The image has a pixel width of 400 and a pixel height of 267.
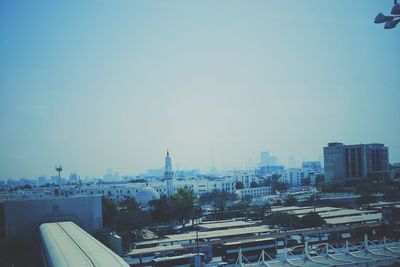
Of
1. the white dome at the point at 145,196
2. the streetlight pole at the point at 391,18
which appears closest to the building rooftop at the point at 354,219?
the streetlight pole at the point at 391,18

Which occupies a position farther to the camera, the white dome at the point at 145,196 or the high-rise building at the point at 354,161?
the high-rise building at the point at 354,161

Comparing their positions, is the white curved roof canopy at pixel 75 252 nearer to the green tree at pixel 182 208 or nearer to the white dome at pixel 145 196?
the green tree at pixel 182 208

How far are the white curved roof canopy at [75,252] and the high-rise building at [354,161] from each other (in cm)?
1391

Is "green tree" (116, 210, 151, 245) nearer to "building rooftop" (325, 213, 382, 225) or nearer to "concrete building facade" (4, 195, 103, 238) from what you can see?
"concrete building facade" (4, 195, 103, 238)

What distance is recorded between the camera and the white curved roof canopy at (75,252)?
282 cm

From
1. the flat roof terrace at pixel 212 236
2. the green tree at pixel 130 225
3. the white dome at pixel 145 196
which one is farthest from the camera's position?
the white dome at pixel 145 196

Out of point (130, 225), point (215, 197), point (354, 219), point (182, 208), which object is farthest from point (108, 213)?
point (215, 197)

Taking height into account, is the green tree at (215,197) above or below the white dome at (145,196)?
below

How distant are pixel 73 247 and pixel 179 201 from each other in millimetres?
7020

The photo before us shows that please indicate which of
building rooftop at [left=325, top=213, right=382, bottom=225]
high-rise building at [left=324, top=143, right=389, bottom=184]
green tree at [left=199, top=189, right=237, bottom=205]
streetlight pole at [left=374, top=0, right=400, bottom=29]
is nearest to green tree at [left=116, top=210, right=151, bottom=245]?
building rooftop at [left=325, top=213, right=382, bottom=225]

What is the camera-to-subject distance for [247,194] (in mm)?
19016

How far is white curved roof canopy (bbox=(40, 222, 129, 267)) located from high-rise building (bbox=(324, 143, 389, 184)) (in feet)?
45.6

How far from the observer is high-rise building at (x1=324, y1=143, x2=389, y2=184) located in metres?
16.4

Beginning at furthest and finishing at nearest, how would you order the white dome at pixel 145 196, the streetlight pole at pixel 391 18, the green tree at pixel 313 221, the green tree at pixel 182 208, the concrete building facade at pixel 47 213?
the white dome at pixel 145 196, the green tree at pixel 182 208, the green tree at pixel 313 221, the concrete building facade at pixel 47 213, the streetlight pole at pixel 391 18
